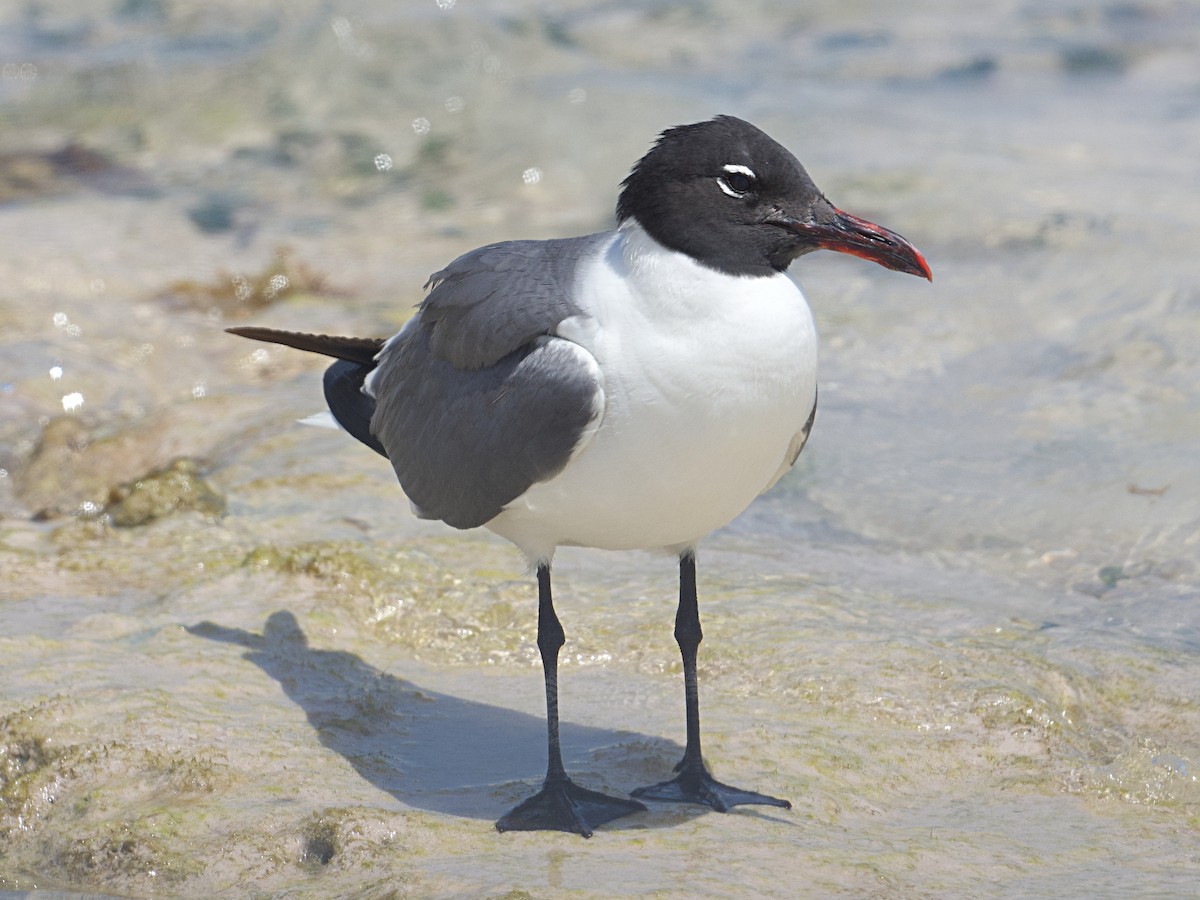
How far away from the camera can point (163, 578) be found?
5.84 m

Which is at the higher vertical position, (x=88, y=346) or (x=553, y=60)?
(x=553, y=60)

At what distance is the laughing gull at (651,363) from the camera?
12.8ft

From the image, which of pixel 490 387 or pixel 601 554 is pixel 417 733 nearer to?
pixel 490 387

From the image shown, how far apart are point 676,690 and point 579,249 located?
1.70 metres

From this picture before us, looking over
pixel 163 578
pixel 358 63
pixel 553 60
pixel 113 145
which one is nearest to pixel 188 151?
pixel 113 145

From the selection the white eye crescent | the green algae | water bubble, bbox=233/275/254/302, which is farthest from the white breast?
water bubble, bbox=233/275/254/302

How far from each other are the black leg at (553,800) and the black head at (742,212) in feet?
3.63

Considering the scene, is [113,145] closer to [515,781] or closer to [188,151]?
[188,151]

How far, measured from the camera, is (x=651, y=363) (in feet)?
12.7

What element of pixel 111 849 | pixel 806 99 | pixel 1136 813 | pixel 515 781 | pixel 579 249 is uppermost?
pixel 806 99

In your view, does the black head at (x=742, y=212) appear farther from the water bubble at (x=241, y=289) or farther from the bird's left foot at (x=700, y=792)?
the water bubble at (x=241, y=289)

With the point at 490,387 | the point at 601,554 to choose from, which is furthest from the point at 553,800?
the point at 601,554

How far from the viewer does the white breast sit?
3877 millimetres

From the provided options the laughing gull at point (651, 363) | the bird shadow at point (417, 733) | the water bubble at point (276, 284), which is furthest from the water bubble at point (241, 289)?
the laughing gull at point (651, 363)
